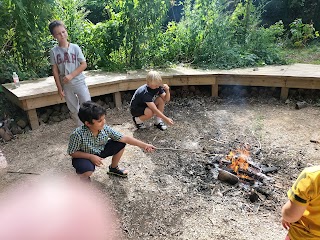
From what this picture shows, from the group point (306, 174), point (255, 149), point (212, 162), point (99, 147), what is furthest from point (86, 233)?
point (255, 149)

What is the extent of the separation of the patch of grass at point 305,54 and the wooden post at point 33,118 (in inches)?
212

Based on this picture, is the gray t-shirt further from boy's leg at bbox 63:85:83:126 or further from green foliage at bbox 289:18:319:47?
green foliage at bbox 289:18:319:47

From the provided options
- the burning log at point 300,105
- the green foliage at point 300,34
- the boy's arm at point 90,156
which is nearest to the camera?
the boy's arm at point 90,156

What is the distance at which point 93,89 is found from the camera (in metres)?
4.96

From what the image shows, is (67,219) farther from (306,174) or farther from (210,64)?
(210,64)

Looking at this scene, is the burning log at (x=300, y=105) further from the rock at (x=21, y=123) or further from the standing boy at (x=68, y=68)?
the rock at (x=21, y=123)

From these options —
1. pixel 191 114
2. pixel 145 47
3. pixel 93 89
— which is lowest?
pixel 191 114

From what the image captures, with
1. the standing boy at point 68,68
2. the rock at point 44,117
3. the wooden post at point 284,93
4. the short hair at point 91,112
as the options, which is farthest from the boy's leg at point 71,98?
the wooden post at point 284,93

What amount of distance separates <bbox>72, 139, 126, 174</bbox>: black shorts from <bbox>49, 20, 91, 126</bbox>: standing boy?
3.82 feet

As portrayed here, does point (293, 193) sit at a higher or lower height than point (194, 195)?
higher

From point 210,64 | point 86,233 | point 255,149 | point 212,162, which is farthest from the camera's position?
point 210,64

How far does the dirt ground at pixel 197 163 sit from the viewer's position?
2602mm

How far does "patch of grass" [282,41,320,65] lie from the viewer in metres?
Result: 6.78

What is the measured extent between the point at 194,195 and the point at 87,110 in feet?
4.50
